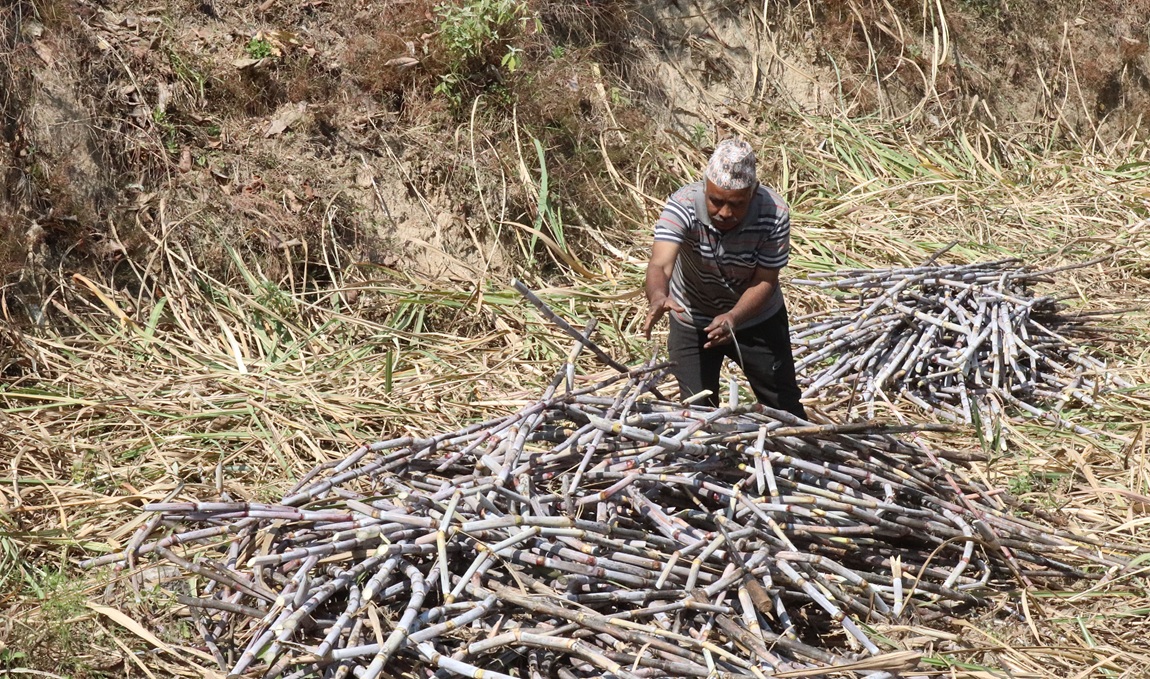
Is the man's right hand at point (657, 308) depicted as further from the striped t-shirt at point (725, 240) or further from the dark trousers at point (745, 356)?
the dark trousers at point (745, 356)

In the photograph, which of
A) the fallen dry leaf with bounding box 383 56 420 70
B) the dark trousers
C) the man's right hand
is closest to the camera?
the man's right hand

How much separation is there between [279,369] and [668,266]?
79.9 inches

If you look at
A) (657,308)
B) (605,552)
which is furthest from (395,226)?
(605,552)

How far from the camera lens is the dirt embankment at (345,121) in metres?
5.30

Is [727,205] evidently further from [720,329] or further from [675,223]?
[720,329]

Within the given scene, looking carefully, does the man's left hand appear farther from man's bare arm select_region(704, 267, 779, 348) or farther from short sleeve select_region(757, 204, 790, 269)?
short sleeve select_region(757, 204, 790, 269)

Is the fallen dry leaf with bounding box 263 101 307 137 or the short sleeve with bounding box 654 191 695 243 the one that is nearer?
the short sleeve with bounding box 654 191 695 243

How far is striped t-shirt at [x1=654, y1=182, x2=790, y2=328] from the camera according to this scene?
3668 mm

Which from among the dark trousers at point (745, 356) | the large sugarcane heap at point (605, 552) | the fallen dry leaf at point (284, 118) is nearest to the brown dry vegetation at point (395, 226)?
Result: the fallen dry leaf at point (284, 118)

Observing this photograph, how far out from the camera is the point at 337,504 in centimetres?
335

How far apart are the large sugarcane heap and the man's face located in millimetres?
581

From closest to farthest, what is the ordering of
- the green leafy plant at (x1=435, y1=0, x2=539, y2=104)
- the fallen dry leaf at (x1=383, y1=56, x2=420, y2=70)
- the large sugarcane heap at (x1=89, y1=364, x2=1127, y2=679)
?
the large sugarcane heap at (x1=89, y1=364, x2=1127, y2=679) → the green leafy plant at (x1=435, y1=0, x2=539, y2=104) → the fallen dry leaf at (x1=383, y1=56, x2=420, y2=70)

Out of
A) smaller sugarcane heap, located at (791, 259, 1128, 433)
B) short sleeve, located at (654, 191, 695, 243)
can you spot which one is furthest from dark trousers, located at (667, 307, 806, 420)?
smaller sugarcane heap, located at (791, 259, 1128, 433)

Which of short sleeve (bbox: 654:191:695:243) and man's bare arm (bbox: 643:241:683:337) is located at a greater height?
short sleeve (bbox: 654:191:695:243)
